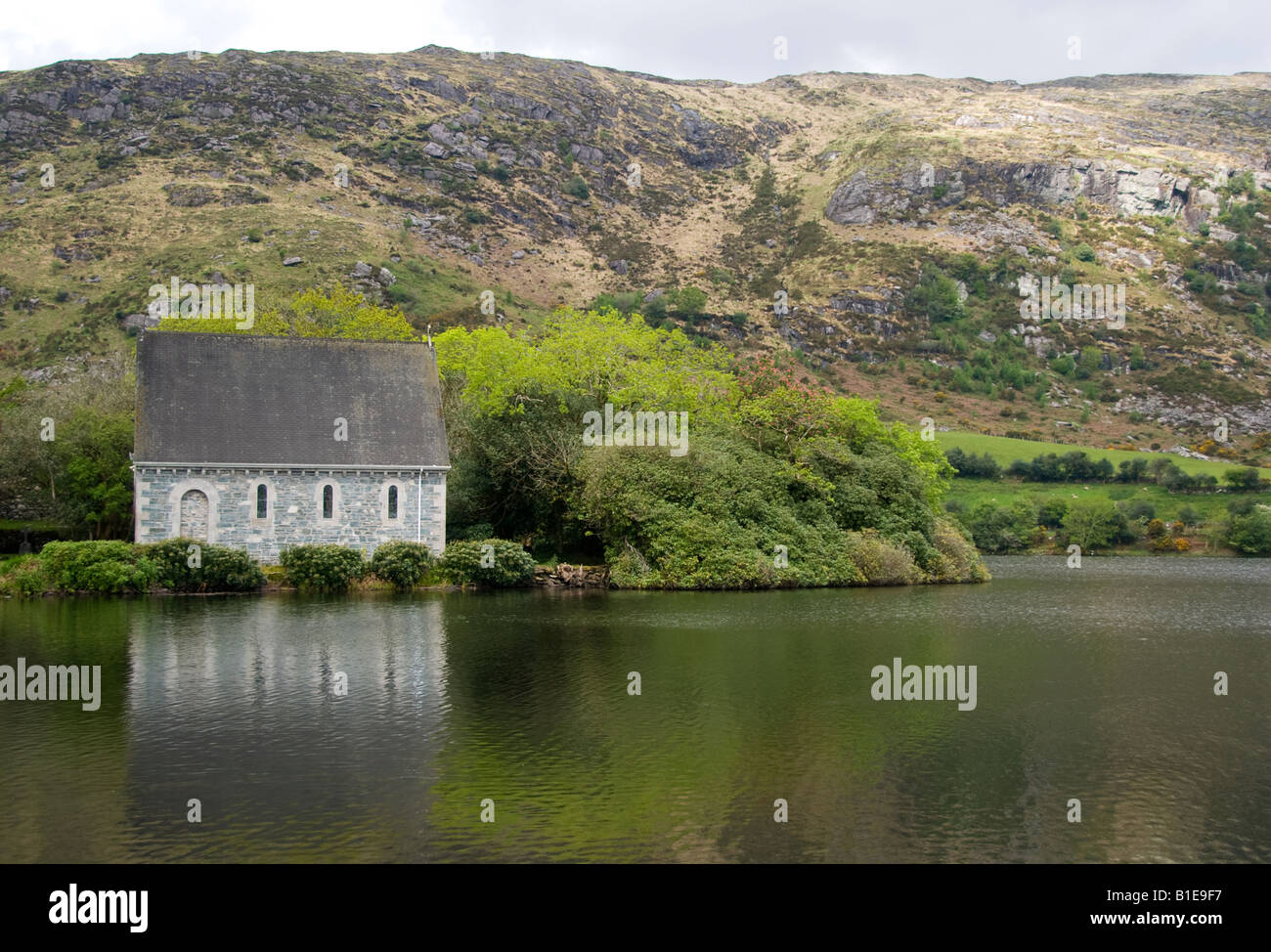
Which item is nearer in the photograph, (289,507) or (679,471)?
Answer: (289,507)

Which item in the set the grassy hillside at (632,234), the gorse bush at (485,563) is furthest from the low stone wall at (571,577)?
the grassy hillside at (632,234)

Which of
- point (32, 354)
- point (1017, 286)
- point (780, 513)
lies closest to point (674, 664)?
point (780, 513)

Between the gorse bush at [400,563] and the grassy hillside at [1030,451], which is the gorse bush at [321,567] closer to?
the gorse bush at [400,563]

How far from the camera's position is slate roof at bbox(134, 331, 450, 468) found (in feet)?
135

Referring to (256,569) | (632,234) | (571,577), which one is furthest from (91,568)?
(632,234)

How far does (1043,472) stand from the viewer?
102 meters

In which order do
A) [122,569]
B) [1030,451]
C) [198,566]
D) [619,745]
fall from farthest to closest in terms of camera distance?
[1030,451] → [198,566] → [122,569] → [619,745]

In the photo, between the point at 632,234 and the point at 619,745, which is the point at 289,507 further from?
the point at 632,234

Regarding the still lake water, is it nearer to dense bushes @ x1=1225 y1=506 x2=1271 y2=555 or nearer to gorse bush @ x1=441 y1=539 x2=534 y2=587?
gorse bush @ x1=441 y1=539 x2=534 y2=587

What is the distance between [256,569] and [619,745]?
88.4ft

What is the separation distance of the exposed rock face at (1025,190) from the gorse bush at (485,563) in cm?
14815

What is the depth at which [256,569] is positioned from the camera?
39062 millimetres
